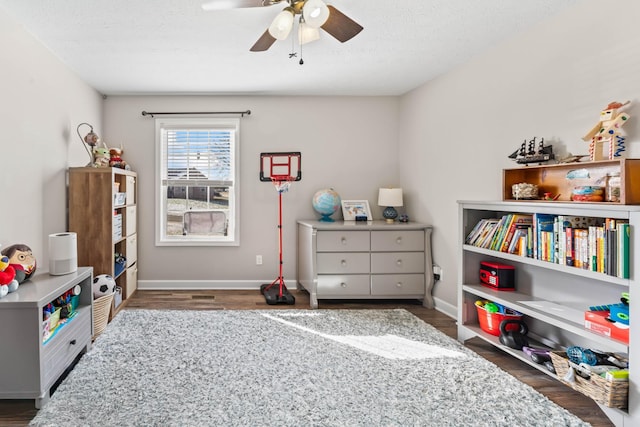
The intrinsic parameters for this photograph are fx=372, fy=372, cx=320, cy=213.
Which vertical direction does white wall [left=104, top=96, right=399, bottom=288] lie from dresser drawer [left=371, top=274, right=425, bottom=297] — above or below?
above

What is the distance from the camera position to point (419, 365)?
2.45m

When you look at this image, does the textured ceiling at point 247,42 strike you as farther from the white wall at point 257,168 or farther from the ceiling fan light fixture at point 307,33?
the white wall at point 257,168

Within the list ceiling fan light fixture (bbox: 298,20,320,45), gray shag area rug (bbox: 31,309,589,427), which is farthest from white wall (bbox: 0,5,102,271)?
ceiling fan light fixture (bbox: 298,20,320,45)

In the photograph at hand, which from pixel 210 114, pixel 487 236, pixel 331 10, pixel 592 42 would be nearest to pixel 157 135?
pixel 210 114

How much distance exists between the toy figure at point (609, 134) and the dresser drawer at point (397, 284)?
2.14m

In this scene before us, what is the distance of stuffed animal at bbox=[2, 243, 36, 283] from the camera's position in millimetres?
2211

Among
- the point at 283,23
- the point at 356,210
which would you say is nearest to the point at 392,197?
the point at 356,210

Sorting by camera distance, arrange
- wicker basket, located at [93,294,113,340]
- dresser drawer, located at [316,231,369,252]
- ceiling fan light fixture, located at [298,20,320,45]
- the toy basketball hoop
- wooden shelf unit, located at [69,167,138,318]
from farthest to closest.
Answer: the toy basketball hoop < dresser drawer, located at [316,231,369,252] < wooden shelf unit, located at [69,167,138,318] < wicker basket, located at [93,294,113,340] < ceiling fan light fixture, located at [298,20,320,45]

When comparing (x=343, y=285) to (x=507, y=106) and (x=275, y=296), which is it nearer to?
(x=275, y=296)

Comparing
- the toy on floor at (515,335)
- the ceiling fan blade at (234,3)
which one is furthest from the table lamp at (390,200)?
the ceiling fan blade at (234,3)

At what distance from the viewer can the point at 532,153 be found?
2.51m

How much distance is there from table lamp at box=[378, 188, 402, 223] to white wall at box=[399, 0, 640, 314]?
219 mm

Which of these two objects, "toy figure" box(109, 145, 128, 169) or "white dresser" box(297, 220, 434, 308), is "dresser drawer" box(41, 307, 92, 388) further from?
"white dresser" box(297, 220, 434, 308)

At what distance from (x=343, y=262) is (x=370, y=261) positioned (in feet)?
0.92
